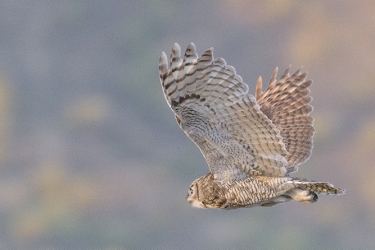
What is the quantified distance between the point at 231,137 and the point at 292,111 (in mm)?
1036

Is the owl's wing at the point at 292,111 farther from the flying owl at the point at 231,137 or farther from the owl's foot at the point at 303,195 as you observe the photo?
the owl's foot at the point at 303,195

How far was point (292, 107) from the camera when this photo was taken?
477cm

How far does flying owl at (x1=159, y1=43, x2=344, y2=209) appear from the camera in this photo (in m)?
3.53

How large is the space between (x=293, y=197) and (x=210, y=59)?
1.15m

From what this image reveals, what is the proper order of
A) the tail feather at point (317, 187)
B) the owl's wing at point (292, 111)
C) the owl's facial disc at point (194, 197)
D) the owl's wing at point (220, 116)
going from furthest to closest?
the owl's wing at point (292, 111), the owl's facial disc at point (194, 197), the tail feather at point (317, 187), the owl's wing at point (220, 116)

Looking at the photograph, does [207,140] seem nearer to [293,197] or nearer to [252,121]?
[252,121]

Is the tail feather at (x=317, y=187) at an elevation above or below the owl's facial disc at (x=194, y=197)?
below

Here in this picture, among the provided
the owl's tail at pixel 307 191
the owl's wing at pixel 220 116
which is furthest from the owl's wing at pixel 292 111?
the owl's wing at pixel 220 116

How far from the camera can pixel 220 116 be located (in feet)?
12.2

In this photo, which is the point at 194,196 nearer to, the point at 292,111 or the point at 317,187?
the point at 317,187

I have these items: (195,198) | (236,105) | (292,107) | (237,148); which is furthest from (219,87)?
(292,107)

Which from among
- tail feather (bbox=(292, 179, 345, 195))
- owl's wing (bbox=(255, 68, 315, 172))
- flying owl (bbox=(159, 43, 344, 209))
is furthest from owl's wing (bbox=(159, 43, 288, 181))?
owl's wing (bbox=(255, 68, 315, 172))

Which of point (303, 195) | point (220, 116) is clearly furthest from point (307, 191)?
point (220, 116)

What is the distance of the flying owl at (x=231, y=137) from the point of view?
11.6ft
